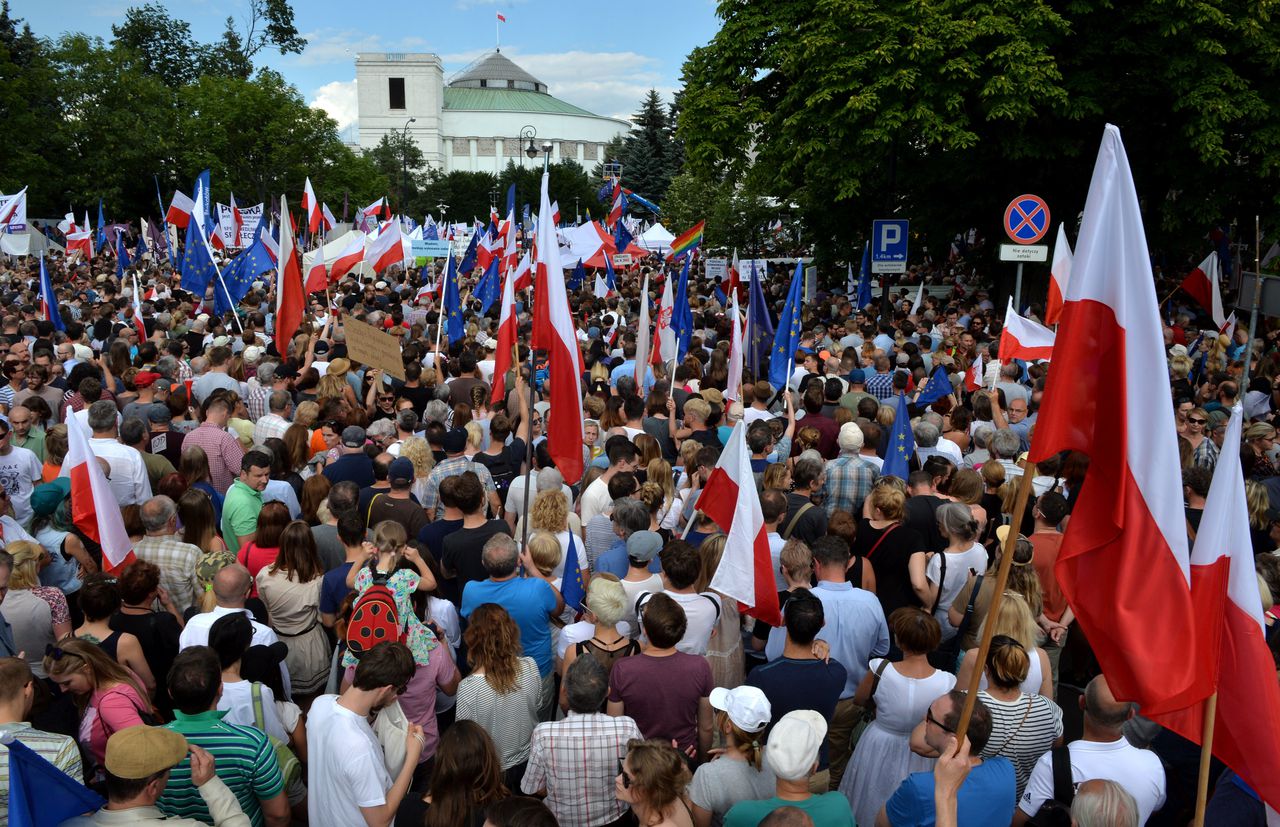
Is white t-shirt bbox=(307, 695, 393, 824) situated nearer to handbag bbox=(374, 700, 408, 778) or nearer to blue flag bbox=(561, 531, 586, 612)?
handbag bbox=(374, 700, 408, 778)

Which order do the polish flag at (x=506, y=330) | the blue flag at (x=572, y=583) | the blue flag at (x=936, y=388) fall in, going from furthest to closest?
1. the blue flag at (x=936, y=388)
2. the polish flag at (x=506, y=330)
3. the blue flag at (x=572, y=583)

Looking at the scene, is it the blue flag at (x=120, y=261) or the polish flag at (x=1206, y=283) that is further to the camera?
the blue flag at (x=120, y=261)

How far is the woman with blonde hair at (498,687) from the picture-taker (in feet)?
14.6

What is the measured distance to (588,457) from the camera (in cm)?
834

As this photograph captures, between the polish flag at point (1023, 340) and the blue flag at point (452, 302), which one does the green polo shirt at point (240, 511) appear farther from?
the polish flag at point (1023, 340)

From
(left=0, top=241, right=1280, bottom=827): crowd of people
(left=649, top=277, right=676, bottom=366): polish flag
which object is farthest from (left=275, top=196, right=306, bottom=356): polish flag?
(left=649, top=277, right=676, bottom=366): polish flag

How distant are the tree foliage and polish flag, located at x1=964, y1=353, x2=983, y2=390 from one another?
8611 millimetres

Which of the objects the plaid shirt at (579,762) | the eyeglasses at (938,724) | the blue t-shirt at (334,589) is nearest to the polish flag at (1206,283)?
the eyeglasses at (938,724)

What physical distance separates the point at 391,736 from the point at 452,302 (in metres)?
9.60

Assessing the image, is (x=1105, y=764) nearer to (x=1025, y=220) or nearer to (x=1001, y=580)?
(x=1001, y=580)

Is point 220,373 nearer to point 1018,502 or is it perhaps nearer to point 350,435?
point 350,435

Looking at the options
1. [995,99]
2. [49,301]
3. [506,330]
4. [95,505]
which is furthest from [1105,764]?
[995,99]

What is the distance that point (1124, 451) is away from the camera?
314 centimetres

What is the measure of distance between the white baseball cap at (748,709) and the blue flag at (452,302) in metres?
9.71
